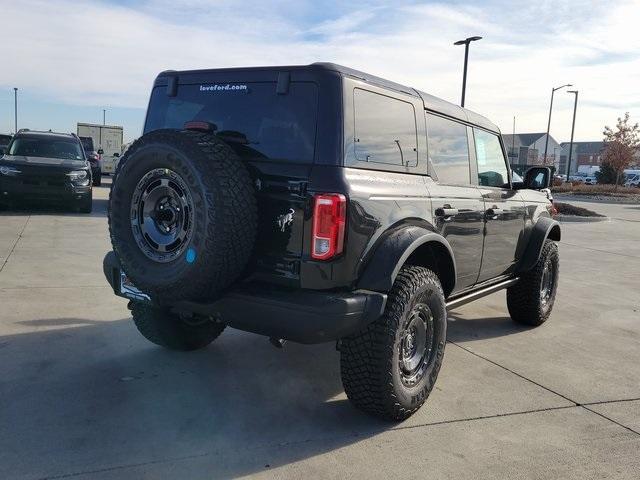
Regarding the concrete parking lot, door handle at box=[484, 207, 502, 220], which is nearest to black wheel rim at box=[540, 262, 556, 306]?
the concrete parking lot

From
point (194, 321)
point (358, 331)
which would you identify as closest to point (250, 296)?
point (358, 331)

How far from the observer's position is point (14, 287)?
5844 mm

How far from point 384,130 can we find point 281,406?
1.86 metres

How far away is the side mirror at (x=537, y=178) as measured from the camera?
17.2ft

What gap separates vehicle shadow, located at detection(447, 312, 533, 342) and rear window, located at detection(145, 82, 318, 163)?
111 inches

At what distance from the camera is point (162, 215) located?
3.14m

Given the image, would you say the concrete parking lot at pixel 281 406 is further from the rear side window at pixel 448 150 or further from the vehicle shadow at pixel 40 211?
the vehicle shadow at pixel 40 211

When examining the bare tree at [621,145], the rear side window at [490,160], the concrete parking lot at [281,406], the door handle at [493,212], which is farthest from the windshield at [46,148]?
the bare tree at [621,145]

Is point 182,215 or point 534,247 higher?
point 182,215

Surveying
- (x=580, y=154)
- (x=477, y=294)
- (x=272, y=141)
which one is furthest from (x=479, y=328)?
(x=580, y=154)

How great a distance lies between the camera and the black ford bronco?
2.91 meters

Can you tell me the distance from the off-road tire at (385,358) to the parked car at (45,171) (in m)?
10.3

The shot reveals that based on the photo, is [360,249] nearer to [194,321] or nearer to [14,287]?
[194,321]

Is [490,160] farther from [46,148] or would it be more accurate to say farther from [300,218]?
[46,148]
